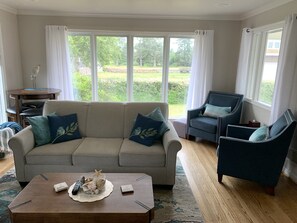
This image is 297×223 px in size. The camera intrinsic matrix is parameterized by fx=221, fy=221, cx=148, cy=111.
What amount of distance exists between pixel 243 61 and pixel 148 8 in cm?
209

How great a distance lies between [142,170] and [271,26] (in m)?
3.05

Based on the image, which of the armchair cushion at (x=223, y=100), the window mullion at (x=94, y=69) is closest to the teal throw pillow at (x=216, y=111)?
the armchair cushion at (x=223, y=100)

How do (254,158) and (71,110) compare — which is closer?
(254,158)

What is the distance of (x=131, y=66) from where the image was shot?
4844 millimetres

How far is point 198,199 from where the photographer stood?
8.06 feet

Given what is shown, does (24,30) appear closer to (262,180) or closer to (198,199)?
(198,199)

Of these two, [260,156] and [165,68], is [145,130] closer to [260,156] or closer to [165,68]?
[260,156]

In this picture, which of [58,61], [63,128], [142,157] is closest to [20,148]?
[63,128]

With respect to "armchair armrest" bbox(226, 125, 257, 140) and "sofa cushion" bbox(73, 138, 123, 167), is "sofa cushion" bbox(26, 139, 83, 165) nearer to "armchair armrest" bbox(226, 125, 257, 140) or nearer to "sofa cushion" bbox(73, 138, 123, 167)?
"sofa cushion" bbox(73, 138, 123, 167)

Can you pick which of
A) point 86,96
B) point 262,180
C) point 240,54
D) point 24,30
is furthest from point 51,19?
point 262,180

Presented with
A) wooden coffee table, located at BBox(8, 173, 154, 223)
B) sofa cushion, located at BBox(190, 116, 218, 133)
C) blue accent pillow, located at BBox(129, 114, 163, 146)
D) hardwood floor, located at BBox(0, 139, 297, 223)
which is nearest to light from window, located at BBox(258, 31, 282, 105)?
sofa cushion, located at BBox(190, 116, 218, 133)

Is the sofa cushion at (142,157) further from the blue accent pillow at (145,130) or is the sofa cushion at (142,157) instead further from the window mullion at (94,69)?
the window mullion at (94,69)

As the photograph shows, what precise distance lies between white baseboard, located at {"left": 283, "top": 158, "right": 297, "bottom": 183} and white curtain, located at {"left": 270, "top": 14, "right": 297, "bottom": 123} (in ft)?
2.10

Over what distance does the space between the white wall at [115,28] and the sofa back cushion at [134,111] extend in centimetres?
220
